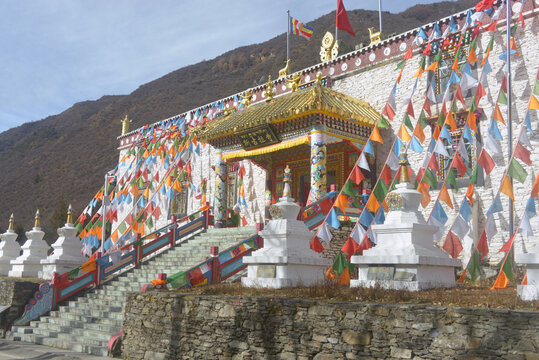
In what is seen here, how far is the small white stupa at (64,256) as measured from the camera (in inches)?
645

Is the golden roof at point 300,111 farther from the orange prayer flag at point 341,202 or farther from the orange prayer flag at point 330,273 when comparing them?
the orange prayer flag at point 330,273

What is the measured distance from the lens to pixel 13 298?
43.8 ft

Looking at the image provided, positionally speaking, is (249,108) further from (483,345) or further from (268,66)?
(268,66)

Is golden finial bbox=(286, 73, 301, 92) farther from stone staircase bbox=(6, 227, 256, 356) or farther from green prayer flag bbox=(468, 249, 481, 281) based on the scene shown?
green prayer flag bbox=(468, 249, 481, 281)

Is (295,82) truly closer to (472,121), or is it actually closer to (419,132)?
(419,132)

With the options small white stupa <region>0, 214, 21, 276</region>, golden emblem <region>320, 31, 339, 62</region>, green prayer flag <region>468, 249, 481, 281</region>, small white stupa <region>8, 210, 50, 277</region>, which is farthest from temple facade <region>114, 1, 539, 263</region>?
small white stupa <region>0, 214, 21, 276</region>

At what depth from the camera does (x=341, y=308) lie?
6.94 meters

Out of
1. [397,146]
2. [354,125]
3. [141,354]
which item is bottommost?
[141,354]

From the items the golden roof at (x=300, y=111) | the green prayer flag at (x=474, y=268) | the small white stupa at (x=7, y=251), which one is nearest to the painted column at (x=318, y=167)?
the golden roof at (x=300, y=111)

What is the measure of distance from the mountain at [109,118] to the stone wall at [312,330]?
40421 millimetres

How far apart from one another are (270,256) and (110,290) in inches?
237

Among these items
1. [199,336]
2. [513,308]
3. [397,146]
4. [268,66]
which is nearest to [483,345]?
[513,308]

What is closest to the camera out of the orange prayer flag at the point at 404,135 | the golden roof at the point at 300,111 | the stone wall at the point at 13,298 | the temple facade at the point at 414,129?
the temple facade at the point at 414,129

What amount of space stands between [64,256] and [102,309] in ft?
16.1
